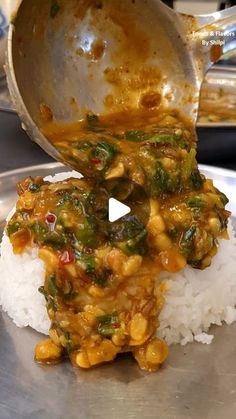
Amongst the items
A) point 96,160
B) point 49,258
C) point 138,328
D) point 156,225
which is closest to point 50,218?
point 49,258

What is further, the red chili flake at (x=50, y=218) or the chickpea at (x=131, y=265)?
the red chili flake at (x=50, y=218)

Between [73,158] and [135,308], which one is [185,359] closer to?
[135,308]

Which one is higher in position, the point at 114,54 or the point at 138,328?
the point at 114,54

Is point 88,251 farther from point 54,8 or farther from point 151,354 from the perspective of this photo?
point 54,8

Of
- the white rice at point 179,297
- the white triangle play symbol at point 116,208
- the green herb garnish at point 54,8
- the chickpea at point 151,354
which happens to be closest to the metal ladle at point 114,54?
the green herb garnish at point 54,8

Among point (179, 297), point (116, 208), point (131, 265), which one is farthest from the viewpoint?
point (179, 297)

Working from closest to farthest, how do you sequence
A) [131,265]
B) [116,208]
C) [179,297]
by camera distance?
[131,265] < [116,208] < [179,297]

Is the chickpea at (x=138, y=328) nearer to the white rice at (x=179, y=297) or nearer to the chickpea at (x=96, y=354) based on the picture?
the chickpea at (x=96, y=354)
